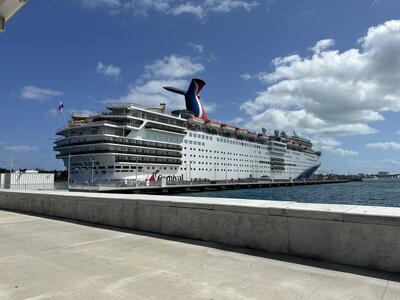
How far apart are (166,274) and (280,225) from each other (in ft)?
7.12

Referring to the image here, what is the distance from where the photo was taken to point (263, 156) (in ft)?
406

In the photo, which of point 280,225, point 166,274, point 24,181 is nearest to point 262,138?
point 24,181

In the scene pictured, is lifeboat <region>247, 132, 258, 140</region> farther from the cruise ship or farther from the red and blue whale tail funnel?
the red and blue whale tail funnel

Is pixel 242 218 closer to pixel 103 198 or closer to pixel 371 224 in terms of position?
pixel 371 224

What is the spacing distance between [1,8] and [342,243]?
6.46 m

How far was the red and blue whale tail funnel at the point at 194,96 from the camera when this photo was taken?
4124 inches

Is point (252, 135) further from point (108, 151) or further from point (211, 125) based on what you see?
point (108, 151)

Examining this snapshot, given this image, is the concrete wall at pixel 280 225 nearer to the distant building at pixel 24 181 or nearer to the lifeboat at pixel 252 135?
the distant building at pixel 24 181

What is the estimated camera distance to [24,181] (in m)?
34.3

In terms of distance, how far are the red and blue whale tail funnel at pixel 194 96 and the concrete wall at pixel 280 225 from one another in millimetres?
96389

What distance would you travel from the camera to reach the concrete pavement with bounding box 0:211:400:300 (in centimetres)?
407

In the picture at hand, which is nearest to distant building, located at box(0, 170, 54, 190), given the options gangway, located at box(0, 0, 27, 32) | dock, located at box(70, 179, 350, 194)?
dock, located at box(70, 179, 350, 194)

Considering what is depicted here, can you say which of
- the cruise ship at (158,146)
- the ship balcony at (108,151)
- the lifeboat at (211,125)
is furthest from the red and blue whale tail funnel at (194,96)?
the ship balcony at (108,151)

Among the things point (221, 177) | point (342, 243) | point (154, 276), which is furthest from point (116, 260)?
point (221, 177)
